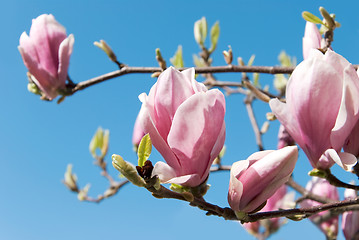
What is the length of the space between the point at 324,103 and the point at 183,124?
0.59 ft

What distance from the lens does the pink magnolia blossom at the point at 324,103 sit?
1.69 ft

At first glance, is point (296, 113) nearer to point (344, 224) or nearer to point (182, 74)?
point (182, 74)

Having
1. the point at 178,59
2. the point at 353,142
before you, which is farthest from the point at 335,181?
the point at 178,59

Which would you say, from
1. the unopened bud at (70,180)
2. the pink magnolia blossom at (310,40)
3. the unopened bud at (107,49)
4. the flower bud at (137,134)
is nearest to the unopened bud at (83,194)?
the unopened bud at (70,180)

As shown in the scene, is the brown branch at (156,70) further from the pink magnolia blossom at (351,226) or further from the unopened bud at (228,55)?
the pink magnolia blossom at (351,226)

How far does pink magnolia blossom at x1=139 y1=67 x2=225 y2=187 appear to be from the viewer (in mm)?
529

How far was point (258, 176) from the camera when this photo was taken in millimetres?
542

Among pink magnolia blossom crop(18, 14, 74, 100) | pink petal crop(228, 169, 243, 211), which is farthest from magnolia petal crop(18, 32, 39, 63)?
pink petal crop(228, 169, 243, 211)

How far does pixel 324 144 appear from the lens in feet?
1.87

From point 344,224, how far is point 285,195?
1.63 ft

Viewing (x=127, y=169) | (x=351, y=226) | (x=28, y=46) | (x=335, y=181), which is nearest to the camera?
(x=127, y=169)

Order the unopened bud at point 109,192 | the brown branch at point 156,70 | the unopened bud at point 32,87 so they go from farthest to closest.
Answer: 1. the unopened bud at point 109,192
2. the unopened bud at point 32,87
3. the brown branch at point 156,70

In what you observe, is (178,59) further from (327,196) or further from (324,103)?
(324,103)

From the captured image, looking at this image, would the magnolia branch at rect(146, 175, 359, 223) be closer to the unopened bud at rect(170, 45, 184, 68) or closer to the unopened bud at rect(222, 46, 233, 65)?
the unopened bud at rect(222, 46, 233, 65)
